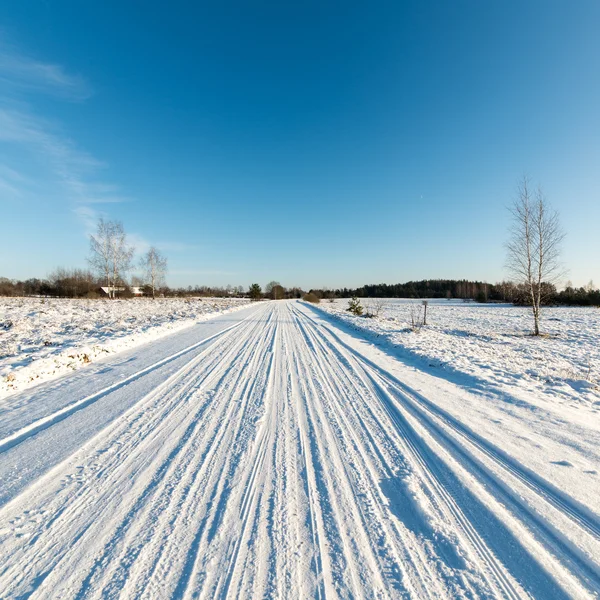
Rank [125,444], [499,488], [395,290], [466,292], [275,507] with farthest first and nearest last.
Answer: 1. [395,290]
2. [466,292]
3. [125,444]
4. [499,488]
5. [275,507]

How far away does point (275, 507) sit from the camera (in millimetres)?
2262

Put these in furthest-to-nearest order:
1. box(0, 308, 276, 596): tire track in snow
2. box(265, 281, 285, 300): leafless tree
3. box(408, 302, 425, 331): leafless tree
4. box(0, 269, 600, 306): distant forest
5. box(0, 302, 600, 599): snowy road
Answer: box(265, 281, 285, 300): leafless tree → box(0, 269, 600, 306): distant forest → box(408, 302, 425, 331): leafless tree → box(0, 308, 276, 596): tire track in snow → box(0, 302, 600, 599): snowy road

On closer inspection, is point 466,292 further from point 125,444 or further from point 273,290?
point 125,444

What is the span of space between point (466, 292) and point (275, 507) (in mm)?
104883

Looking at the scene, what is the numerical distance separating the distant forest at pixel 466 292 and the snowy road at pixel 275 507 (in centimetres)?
1809

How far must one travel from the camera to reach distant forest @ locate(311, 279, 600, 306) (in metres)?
45.6

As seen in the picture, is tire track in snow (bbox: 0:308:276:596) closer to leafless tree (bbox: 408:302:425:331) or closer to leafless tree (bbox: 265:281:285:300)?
leafless tree (bbox: 408:302:425:331)

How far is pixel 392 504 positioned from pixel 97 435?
10.8 ft

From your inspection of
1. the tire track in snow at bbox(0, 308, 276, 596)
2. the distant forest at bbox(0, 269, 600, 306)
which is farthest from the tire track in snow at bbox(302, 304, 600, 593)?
the distant forest at bbox(0, 269, 600, 306)

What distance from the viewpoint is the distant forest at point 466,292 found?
4561 cm

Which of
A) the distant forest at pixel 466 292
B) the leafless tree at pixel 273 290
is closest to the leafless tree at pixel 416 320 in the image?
the distant forest at pixel 466 292

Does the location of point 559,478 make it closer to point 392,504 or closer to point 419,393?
point 392,504

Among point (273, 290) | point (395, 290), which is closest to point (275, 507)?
point (273, 290)

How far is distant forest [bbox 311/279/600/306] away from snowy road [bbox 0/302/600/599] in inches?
712
